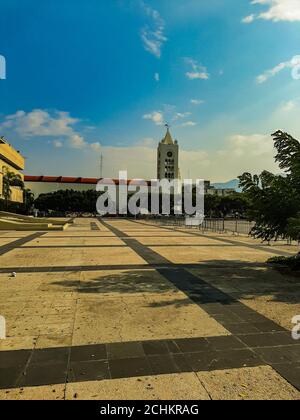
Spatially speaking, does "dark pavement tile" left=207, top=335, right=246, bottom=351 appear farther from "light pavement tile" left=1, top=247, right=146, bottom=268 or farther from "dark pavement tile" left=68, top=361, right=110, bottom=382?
"light pavement tile" left=1, top=247, right=146, bottom=268

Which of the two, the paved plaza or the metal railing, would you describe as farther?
A: the metal railing

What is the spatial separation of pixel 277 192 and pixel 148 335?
734 cm

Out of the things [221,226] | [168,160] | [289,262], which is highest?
[168,160]

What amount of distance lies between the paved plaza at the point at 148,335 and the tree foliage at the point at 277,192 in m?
1.62

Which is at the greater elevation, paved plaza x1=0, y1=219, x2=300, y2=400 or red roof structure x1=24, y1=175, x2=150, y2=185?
red roof structure x1=24, y1=175, x2=150, y2=185

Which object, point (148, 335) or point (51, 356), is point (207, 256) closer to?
point (148, 335)

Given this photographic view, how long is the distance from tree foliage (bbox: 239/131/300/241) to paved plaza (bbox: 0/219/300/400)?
5.31 feet

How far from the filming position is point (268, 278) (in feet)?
32.9

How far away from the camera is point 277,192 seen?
36.5 ft

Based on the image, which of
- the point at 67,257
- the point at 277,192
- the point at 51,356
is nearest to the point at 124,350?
the point at 51,356

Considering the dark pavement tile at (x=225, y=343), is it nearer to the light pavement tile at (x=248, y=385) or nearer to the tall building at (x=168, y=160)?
the light pavement tile at (x=248, y=385)

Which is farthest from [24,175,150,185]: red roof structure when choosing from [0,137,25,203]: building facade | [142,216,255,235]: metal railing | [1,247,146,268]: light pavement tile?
[1,247,146,268]: light pavement tile

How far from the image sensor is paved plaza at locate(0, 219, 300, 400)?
3.95m
